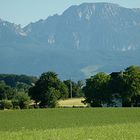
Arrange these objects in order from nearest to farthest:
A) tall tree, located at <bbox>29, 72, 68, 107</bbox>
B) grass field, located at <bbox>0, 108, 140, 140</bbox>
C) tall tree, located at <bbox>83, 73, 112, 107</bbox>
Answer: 1. grass field, located at <bbox>0, 108, 140, 140</bbox>
2. tall tree, located at <bbox>83, 73, 112, 107</bbox>
3. tall tree, located at <bbox>29, 72, 68, 107</bbox>

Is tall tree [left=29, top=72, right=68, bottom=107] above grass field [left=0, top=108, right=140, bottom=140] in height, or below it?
above

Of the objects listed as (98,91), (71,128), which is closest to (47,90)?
(98,91)

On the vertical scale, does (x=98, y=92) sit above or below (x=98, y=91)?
below

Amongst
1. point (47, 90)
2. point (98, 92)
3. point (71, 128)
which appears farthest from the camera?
point (47, 90)

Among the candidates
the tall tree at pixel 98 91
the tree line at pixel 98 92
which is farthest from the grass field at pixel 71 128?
the tall tree at pixel 98 91

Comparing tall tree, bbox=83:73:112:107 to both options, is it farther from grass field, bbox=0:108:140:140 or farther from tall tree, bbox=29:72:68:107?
grass field, bbox=0:108:140:140

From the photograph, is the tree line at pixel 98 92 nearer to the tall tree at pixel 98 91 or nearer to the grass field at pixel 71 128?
the tall tree at pixel 98 91

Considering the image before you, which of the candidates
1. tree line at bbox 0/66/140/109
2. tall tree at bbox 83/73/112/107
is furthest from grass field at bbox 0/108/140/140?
tall tree at bbox 83/73/112/107

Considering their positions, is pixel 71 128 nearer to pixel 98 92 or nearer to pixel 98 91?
pixel 98 92

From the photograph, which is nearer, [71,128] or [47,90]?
[71,128]

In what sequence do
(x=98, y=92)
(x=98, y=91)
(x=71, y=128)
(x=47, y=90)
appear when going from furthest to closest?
(x=47, y=90) → (x=98, y=91) → (x=98, y=92) → (x=71, y=128)

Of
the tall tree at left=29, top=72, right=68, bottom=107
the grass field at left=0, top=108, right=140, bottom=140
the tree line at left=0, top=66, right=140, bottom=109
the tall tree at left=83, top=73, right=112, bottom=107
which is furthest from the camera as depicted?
the tall tree at left=29, top=72, right=68, bottom=107

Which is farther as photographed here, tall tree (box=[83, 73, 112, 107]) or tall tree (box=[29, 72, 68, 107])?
tall tree (box=[29, 72, 68, 107])

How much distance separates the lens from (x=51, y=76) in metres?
104
